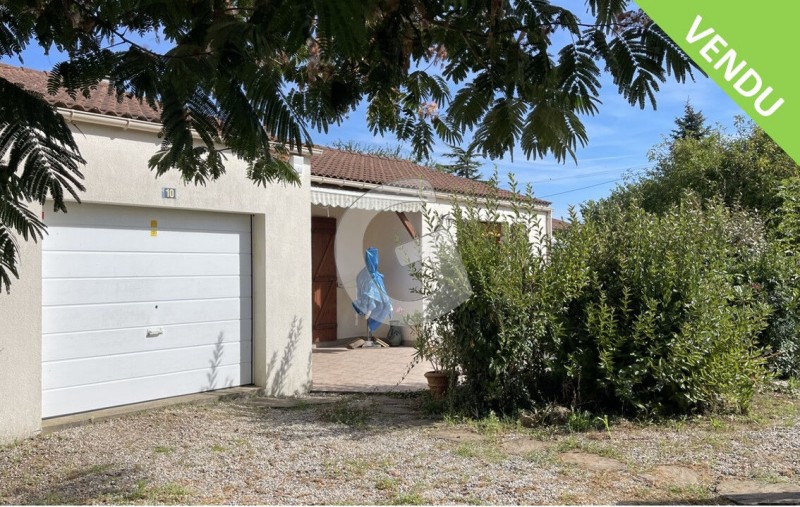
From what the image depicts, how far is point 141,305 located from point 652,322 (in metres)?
6.17

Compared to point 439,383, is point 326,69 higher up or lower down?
higher up

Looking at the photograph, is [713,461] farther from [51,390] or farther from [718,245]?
[51,390]

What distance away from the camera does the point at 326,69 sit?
17.2 feet

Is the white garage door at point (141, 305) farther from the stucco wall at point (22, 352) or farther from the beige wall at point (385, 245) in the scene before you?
the beige wall at point (385, 245)

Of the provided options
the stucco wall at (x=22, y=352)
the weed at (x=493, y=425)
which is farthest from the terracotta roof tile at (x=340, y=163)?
the weed at (x=493, y=425)

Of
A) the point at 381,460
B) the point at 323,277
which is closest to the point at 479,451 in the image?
the point at 381,460

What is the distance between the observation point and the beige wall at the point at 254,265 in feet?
23.2

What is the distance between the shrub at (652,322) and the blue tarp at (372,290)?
7.32 feet

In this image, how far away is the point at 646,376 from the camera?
789 cm

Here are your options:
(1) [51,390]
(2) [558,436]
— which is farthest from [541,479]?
(1) [51,390]

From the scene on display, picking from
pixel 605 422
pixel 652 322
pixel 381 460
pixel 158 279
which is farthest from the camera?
pixel 158 279

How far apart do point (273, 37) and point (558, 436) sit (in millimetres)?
5447

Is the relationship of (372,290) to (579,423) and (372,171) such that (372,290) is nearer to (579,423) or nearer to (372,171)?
(579,423)

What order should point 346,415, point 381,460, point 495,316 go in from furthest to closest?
1. point 346,415
2. point 495,316
3. point 381,460
